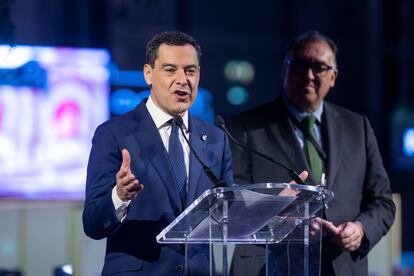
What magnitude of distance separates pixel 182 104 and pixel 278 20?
13.5 metres

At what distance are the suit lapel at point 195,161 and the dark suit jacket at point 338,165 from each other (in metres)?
0.63

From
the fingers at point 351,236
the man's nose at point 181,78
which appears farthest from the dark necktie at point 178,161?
the fingers at point 351,236

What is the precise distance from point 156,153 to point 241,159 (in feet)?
2.51

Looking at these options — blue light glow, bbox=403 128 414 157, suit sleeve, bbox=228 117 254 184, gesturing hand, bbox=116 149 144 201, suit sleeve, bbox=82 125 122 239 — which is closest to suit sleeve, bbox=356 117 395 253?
suit sleeve, bbox=228 117 254 184

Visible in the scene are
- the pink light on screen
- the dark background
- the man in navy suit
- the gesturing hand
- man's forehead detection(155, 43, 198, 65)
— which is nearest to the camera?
the gesturing hand

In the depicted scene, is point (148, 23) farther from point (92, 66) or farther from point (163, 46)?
point (163, 46)

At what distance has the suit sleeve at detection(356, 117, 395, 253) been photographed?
3502mm

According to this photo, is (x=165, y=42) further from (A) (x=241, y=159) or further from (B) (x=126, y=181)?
(A) (x=241, y=159)

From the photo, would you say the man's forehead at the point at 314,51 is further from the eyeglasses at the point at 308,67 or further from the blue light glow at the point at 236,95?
the blue light glow at the point at 236,95

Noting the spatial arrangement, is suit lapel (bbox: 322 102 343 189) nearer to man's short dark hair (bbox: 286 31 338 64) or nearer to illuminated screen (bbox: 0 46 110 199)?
man's short dark hair (bbox: 286 31 338 64)

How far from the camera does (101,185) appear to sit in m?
2.76

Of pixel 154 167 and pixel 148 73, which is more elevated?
pixel 148 73

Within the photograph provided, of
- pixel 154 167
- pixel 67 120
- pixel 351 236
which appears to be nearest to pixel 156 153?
pixel 154 167

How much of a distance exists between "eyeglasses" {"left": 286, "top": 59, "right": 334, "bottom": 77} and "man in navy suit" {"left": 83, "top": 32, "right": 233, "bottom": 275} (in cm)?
82
